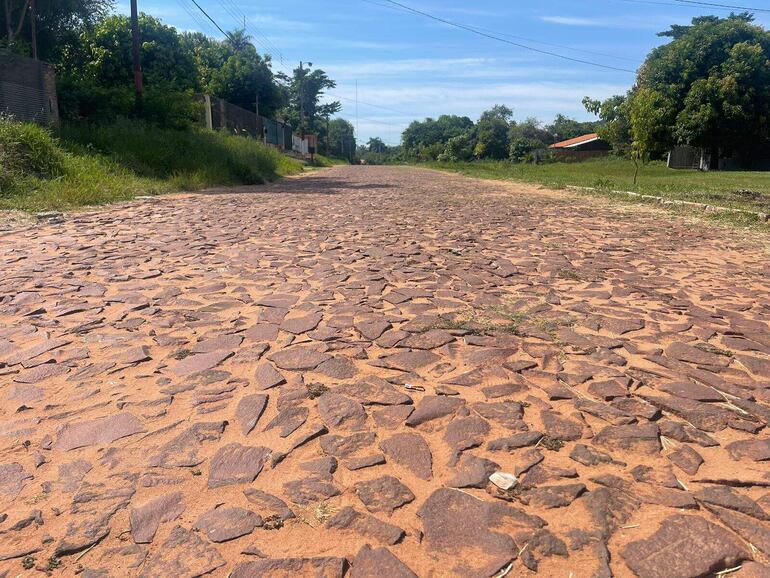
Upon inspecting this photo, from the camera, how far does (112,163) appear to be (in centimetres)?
1465

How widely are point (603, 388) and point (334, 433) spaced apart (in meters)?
1.34

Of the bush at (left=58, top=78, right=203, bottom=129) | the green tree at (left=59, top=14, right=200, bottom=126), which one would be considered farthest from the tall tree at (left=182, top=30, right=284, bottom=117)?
the bush at (left=58, top=78, right=203, bottom=129)

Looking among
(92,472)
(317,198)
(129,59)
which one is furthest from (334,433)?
(129,59)

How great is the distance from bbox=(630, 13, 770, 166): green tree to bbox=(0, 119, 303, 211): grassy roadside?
74.3ft

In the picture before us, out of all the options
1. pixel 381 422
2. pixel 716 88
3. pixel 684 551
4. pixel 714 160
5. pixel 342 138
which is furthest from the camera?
pixel 342 138

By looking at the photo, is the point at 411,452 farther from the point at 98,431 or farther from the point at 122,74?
the point at 122,74

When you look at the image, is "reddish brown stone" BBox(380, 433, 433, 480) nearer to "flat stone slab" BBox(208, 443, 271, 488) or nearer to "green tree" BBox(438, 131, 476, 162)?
"flat stone slab" BBox(208, 443, 271, 488)

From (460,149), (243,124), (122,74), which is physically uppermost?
(122,74)

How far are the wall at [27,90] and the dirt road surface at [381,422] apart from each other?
10678 mm

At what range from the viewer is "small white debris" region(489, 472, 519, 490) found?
2.14m

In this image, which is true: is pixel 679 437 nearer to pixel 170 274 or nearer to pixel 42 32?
pixel 170 274

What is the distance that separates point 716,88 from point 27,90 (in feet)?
105

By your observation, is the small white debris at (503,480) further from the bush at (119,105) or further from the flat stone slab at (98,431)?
the bush at (119,105)

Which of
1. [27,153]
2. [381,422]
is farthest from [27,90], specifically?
[381,422]
